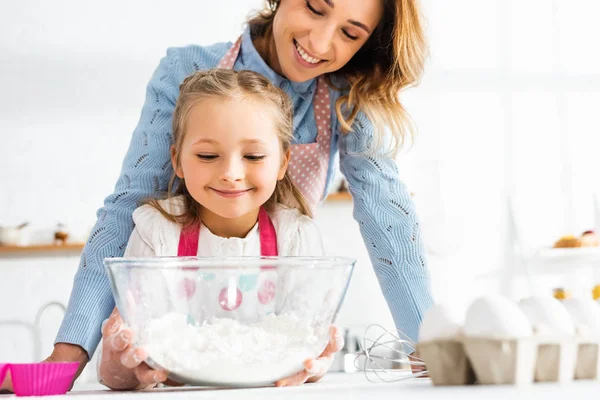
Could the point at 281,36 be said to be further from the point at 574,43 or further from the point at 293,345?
the point at 574,43

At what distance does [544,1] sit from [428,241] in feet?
4.78

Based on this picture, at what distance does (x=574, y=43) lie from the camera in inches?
167

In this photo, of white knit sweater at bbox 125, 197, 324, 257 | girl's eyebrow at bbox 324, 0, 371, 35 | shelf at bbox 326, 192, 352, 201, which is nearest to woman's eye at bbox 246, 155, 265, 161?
white knit sweater at bbox 125, 197, 324, 257

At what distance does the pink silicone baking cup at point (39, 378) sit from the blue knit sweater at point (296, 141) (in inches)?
12.4

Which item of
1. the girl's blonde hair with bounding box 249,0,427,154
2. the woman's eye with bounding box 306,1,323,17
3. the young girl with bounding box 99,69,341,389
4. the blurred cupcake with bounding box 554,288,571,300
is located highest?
the woman's eye with bounding box 306,1,323,17

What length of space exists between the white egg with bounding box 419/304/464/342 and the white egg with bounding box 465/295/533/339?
2 cm

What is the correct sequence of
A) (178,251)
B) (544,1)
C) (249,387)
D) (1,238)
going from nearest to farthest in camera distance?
1. (249,387)
2. (178,251)
3. (1,238)
4. (544,1)

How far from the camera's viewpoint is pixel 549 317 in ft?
2.16

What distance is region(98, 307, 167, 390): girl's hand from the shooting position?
79 cm

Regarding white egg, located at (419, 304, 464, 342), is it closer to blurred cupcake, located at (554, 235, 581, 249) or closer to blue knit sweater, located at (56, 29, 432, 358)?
blue knit sweater, located at (56, 29, 432, 358)

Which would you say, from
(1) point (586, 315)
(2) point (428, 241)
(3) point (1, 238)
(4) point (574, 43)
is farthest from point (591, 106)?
(1) point (586, 315)

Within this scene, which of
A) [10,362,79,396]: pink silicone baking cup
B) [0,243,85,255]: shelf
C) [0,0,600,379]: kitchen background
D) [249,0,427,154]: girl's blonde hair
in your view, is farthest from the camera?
[0,0,600,379]: kitchen background

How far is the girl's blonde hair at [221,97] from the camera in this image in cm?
121

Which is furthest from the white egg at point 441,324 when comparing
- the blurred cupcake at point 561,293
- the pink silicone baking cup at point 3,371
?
the blurred cupcake at point 561,293
